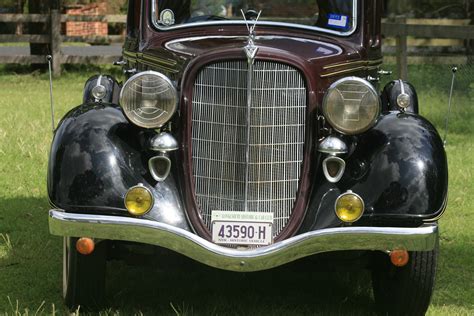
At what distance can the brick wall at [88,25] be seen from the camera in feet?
82.3

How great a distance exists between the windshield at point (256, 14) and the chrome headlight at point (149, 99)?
0.99 metres

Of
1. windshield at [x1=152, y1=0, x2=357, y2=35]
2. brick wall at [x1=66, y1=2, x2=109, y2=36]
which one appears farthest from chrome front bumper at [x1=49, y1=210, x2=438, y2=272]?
brick wall at [x1=66, y1=2, x2=109, y2=36]

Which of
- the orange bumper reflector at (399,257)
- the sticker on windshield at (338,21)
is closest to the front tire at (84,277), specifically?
the orange bumper reflector at (399,257)

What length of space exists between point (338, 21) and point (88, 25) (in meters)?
20.9

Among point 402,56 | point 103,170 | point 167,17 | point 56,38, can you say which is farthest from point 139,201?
point 56,38

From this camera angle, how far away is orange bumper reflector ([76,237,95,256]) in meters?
4.47

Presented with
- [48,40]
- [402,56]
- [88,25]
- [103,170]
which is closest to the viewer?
[103,170]

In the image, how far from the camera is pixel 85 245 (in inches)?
176

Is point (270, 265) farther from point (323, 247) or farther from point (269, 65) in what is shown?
point (269, 65)

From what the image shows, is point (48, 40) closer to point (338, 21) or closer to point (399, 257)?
point (338, 21)

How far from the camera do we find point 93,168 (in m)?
4.55

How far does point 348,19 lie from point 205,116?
130 cm

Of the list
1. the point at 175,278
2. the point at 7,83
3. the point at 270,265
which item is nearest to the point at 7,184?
the point at 175,278

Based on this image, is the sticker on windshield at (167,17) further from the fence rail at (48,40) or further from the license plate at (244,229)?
the fence rail at (48,40)
